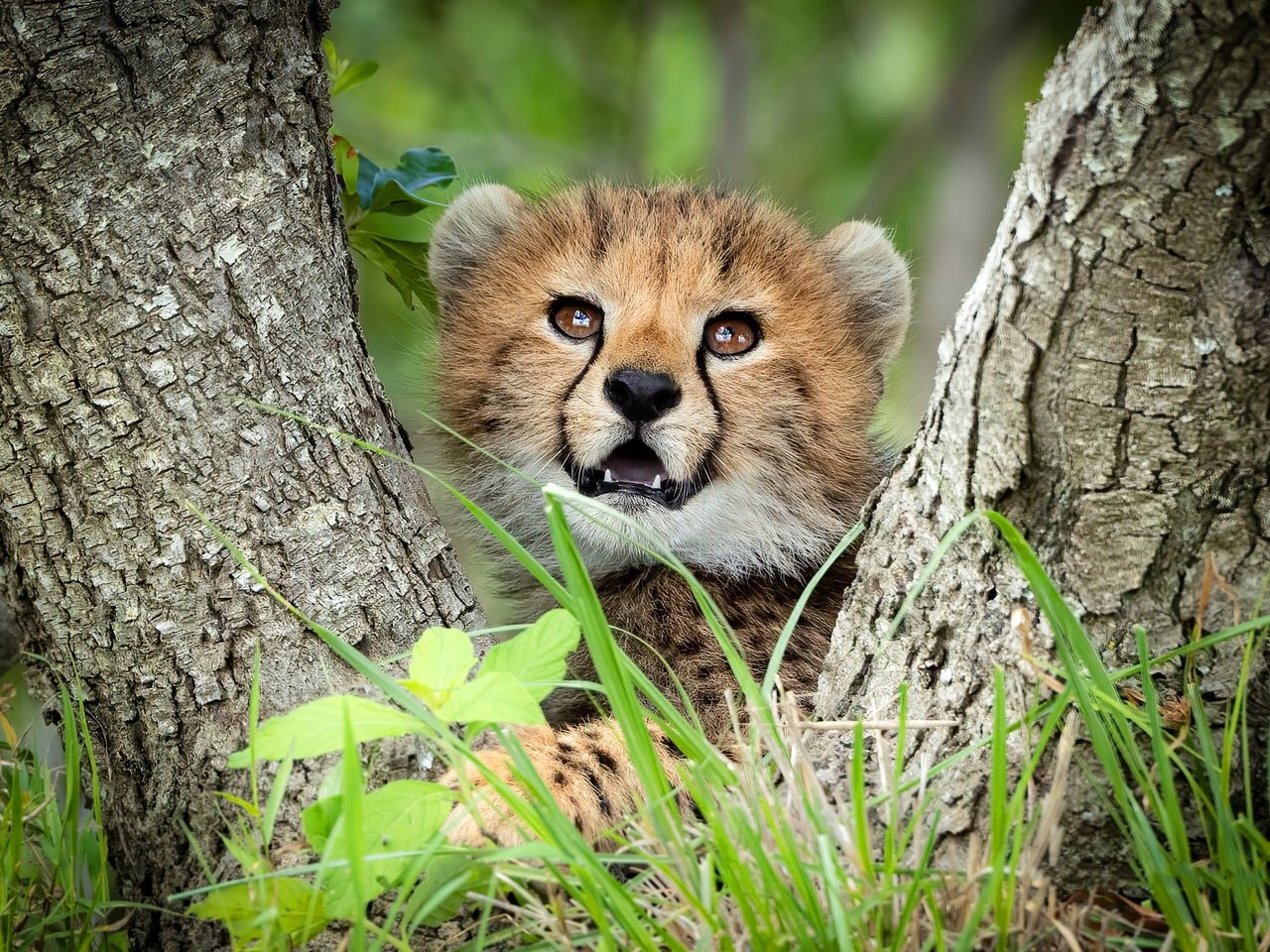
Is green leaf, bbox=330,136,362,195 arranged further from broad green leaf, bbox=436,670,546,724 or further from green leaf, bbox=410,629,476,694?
broad green leaf, bbox=436,670,546,724

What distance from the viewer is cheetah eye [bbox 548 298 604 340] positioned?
3684 millimetres

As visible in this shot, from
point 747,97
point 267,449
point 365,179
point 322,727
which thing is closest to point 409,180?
point 365,179

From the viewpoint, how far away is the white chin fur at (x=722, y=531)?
3.50 m

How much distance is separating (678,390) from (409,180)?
3.32ft

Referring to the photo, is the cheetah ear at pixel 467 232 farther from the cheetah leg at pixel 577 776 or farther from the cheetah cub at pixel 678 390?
the cheetah leg at pixel 577 776

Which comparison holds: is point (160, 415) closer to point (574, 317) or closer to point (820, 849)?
point (574, 317)

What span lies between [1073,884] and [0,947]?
1.97m

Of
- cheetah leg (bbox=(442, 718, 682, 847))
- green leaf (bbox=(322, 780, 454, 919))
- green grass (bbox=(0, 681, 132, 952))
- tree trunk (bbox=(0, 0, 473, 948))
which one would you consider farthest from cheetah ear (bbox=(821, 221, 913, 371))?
green grass (bbox=(0, 681, 132, 952))

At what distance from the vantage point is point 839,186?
11.1 meters

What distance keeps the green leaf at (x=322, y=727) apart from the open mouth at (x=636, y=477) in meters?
1.43

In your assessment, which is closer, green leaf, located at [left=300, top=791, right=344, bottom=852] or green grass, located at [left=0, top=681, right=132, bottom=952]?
green leaf, located at [left=300, top=791, right=344, bottom=852]

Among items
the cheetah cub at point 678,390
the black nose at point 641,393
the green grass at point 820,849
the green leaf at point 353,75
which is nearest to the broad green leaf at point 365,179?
the green leaf at point 353,75

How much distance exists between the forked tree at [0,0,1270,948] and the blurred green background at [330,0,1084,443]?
4.66m

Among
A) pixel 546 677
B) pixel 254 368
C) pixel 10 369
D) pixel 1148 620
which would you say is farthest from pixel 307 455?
pixel 1148 620
